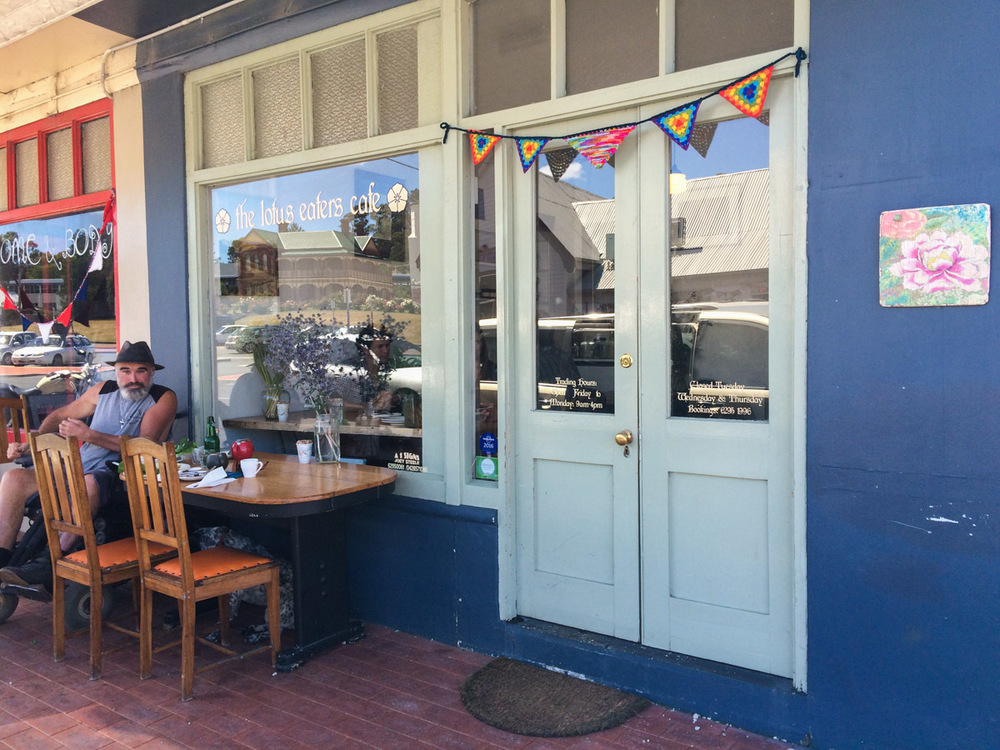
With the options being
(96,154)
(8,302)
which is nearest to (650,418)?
A: (96,154)

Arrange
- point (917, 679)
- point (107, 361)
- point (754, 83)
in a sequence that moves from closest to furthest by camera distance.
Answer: point (917, 679) → point (754, 83) → point (107, 361)

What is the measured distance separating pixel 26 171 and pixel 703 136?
18.1ft

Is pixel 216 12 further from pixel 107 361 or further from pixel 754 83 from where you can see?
pixel 754 83

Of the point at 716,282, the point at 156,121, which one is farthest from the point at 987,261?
the point at 156,121

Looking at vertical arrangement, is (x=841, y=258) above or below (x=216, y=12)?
below

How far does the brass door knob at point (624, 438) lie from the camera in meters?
3.46

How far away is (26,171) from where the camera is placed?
20.6 feet

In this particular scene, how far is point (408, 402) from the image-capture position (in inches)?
170

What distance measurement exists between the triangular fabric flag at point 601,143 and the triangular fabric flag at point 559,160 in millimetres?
161

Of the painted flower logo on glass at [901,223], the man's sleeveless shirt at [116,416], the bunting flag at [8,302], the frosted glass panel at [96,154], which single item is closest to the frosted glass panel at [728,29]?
the painted flower logo on glass at [901,223]

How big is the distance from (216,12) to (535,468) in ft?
11.0

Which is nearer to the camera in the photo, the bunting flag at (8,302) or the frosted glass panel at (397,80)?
the frosted glass panel at (397,80)

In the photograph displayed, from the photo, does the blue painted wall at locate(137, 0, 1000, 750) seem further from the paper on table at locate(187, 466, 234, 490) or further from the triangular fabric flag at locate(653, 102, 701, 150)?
the paper on table at locate(187, 466, 234, 490)

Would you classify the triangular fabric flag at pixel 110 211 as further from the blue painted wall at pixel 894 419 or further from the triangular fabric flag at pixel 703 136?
the blue painted wall at pixel 894 419
